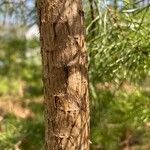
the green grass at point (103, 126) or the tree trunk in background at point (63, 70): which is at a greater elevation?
the tree trunk in background at point (63, 70)

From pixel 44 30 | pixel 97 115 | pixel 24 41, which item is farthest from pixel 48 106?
pixel 24 41

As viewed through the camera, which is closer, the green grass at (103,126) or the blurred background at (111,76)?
→ the blurred background at (111,76)

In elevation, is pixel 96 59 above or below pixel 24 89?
above

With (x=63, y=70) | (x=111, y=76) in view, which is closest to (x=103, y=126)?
(x=111, y=76)

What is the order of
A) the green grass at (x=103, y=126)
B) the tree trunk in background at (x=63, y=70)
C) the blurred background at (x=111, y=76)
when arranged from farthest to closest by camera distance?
the green grass at (x=103, y=126), the blurred background at (x=111, y=76), the tree trunk in background at (x=63, y=70)

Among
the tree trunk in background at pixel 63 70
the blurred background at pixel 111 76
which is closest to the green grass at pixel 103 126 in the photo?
the blurred background at pixel 111 76

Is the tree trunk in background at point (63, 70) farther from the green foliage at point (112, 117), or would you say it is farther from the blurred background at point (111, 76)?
the green foliage at point (112, 117)

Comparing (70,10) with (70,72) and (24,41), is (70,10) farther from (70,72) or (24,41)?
(24,41)
